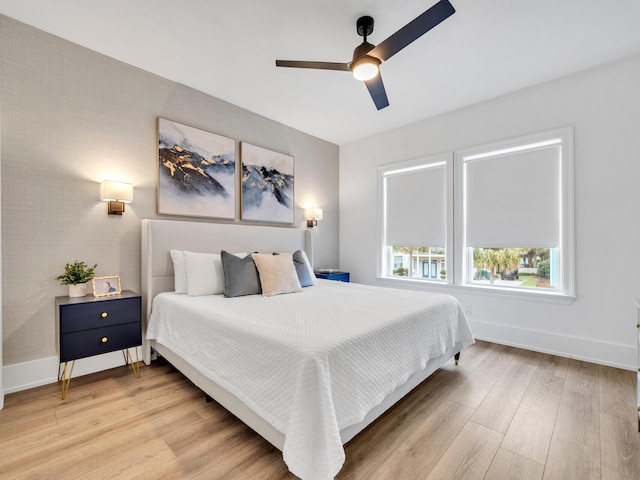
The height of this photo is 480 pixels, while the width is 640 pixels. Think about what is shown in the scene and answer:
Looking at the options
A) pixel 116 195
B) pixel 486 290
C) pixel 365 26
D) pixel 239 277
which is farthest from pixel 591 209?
pixel 116 195

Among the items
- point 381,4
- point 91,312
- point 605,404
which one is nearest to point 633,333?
Answer: point 605,404

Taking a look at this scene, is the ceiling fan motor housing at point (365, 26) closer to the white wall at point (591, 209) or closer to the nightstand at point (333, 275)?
the white wall at point (591, 209)

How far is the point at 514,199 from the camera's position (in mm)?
3193

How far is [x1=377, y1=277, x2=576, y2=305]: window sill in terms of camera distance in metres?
2.92

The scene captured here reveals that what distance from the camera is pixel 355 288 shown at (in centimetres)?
295

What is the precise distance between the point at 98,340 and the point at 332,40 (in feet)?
9.68

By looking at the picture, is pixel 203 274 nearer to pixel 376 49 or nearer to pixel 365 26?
pixel 376 49

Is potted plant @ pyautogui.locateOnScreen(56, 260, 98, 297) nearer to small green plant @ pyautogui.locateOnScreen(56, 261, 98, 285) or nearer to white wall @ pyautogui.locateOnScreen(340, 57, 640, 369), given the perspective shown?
small green plant @ pyautogui.locateOnScreen(56, 261, 98, 285)

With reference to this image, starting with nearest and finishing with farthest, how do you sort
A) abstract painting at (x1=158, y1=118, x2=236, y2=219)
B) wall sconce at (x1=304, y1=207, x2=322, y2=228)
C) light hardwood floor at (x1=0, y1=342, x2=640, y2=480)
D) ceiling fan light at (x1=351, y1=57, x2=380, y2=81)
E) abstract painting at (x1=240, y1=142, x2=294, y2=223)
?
light hardwood floor at (x1=0, y1=342, x2=640, y2=480) < ceiling fan light at (x1=351, y1=57, x2=380, y2=81) < abstract painting at (x1=158, y1=118, x2=236, y2=219) < abstract painting at (x1=240, y1=142, x2=294, y2=223) < wall sconce at (x1=304, y1=207, x2=322, y2=228)

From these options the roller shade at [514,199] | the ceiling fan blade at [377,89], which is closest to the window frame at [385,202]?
the roller shade at [514,199]

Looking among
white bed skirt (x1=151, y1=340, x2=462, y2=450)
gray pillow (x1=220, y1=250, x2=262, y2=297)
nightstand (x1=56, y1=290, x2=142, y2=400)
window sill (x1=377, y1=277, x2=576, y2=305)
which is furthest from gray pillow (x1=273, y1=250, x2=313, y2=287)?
window sill (x1=377, y1=277, x2=576, y2=305)

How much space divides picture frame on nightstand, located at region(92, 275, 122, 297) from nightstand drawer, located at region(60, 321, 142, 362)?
1.09 feet

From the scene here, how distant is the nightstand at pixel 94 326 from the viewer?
206 centimetres

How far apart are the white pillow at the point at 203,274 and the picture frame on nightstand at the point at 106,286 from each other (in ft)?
1.89
